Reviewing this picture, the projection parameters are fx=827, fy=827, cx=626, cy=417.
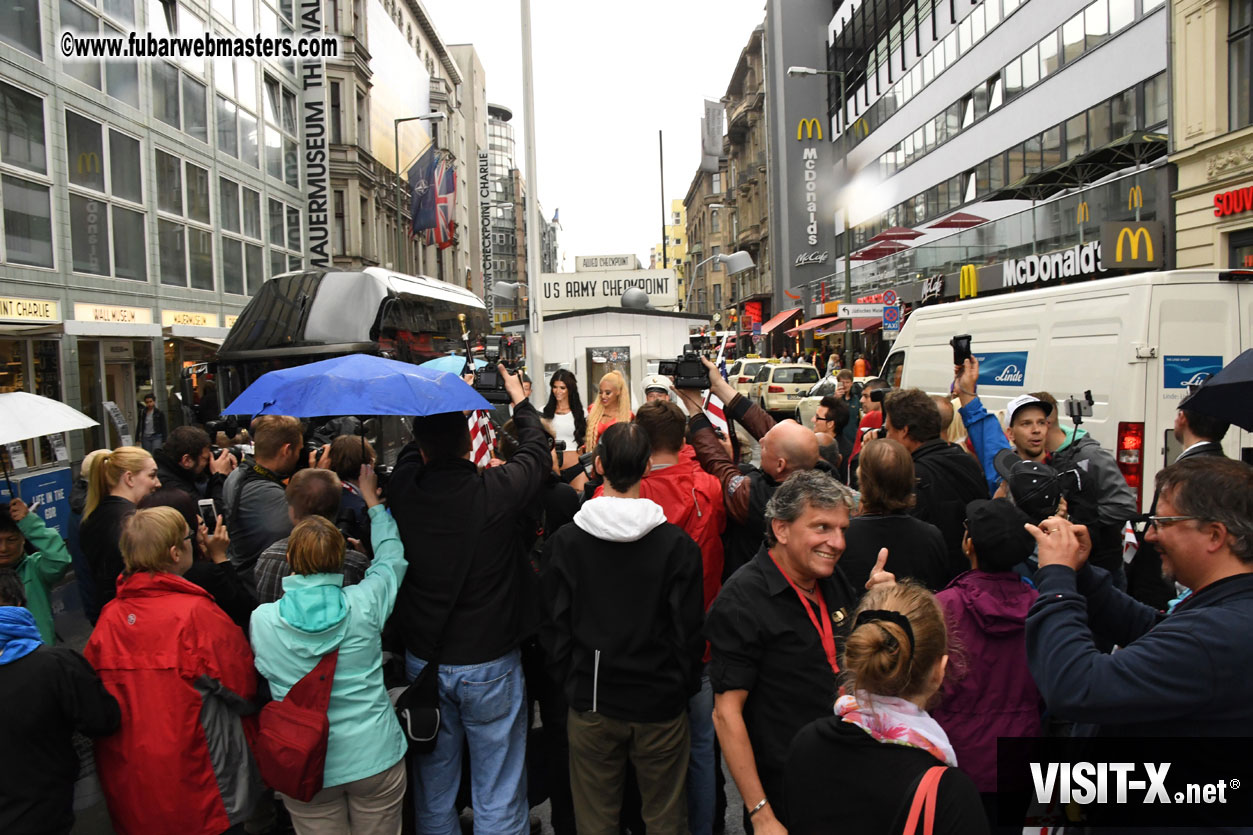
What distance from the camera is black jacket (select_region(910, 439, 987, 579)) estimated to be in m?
A: 4.25

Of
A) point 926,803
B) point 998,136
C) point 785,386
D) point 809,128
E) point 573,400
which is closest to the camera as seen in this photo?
point 926,803

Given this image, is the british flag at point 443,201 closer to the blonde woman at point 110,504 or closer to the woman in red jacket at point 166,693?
the blonde woman at point 110,504

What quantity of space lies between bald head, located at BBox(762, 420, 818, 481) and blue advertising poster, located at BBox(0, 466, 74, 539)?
24.2ft

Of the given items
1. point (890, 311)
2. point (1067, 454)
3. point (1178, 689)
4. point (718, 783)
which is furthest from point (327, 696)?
point (890, 311)

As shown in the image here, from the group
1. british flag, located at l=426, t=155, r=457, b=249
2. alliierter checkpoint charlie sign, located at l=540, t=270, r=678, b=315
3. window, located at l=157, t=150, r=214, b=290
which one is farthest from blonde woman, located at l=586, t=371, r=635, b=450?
british flag, located at l=426, t=155, r=457, b=249

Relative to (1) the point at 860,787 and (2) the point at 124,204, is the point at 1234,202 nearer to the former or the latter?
(1) the point at 860,787

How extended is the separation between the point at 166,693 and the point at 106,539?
1394 millimetres

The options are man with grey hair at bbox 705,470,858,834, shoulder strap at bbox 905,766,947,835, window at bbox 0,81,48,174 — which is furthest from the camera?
window at bbox 0,81,48,174

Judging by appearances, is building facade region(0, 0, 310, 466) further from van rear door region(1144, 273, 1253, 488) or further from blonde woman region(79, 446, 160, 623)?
van rear door region(1144, 273, 1253, 488)

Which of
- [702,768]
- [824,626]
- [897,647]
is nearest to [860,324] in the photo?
[702,768]

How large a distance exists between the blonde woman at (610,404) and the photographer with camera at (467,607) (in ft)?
8.35

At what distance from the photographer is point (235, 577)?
382 centimetres

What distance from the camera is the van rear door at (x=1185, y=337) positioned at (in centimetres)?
771

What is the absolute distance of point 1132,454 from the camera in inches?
298
